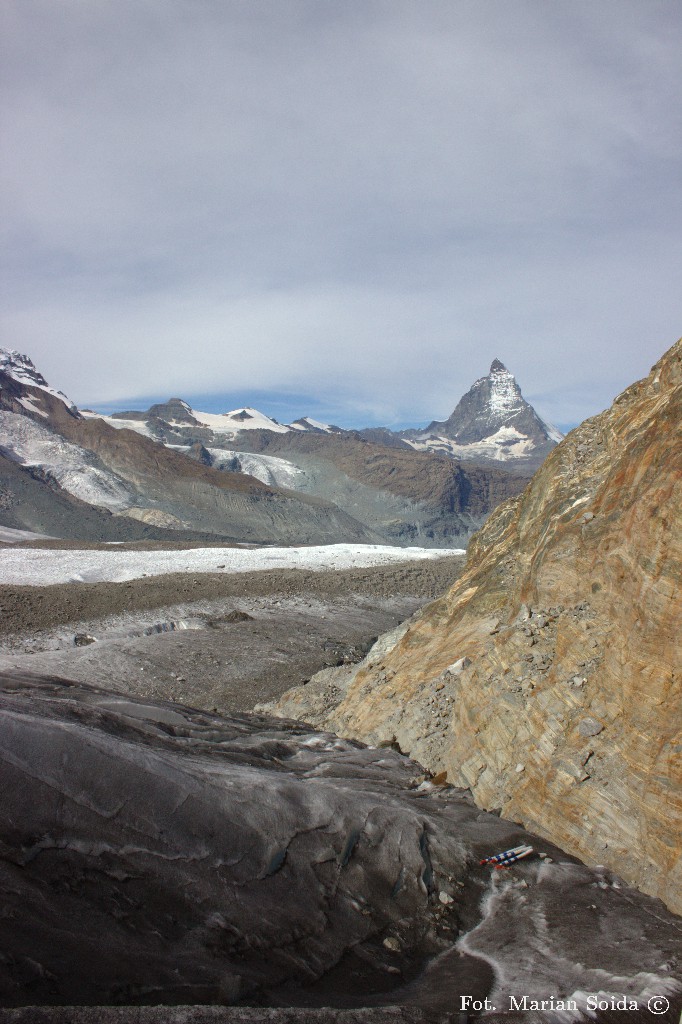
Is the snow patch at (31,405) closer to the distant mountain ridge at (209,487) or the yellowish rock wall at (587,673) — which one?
the distant mountain ridge at (209,487)

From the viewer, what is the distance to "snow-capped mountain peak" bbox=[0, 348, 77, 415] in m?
127

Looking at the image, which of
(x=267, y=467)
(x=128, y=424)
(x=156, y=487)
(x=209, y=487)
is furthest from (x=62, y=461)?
(x=128, y=424)

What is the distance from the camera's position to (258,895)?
18.3 feet

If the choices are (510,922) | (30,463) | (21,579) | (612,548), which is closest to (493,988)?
(510,922)

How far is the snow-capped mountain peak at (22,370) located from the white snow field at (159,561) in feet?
330

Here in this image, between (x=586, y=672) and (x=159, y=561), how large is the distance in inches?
1255

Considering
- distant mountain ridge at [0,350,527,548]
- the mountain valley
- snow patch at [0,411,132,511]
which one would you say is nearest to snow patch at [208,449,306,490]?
distant mountain ridge at [0,350,527,548]

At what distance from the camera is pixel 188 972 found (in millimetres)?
4559

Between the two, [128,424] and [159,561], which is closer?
[159,561]

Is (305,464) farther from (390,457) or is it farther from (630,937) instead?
(630,937)

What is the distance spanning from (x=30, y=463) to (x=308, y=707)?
8616 cm

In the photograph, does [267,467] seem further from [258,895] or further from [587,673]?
[258,895]

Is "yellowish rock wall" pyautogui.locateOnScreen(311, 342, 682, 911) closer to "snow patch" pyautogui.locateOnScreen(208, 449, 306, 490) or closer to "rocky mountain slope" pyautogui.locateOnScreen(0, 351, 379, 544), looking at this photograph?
"rocky mountain slope" pyautogui.locateOnScreen(0, 351, 379, 544)

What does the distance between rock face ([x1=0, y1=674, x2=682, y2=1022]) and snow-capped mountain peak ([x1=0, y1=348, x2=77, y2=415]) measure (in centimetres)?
13263
